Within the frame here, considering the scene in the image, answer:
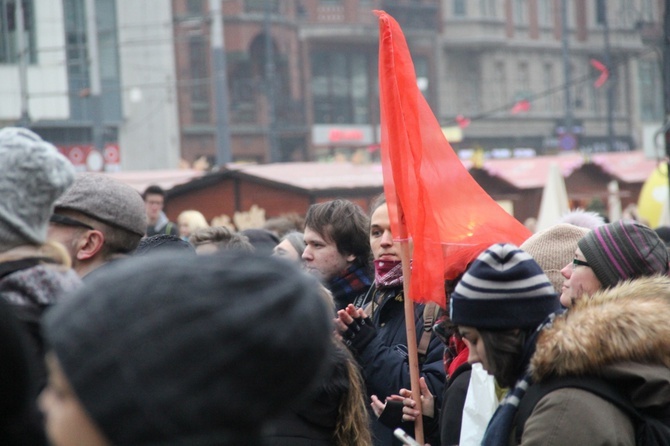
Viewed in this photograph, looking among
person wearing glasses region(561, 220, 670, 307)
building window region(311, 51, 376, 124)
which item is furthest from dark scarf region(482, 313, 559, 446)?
building window region(311, 51, 376, 124)

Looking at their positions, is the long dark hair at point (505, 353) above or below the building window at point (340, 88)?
below

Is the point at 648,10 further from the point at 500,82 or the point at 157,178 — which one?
the point at 157,178

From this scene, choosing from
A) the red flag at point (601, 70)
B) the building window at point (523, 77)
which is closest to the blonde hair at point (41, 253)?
the red flag at point (601, 70)

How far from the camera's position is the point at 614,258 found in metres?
3.23

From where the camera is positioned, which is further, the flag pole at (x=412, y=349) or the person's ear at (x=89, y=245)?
→ the flag pole at (x=412, y=349)

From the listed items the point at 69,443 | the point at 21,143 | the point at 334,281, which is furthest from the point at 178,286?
the point at 334,281

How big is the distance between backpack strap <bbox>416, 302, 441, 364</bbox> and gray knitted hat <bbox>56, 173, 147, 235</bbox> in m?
1.30

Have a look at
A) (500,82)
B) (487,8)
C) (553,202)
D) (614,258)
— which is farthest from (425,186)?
(487,8)

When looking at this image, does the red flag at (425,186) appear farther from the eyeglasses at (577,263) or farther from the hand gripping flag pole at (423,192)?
the eyeglasses at (577,263)

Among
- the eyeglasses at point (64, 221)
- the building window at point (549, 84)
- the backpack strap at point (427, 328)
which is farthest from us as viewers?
the building window at point (549, 84)

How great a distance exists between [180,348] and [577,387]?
1379mm

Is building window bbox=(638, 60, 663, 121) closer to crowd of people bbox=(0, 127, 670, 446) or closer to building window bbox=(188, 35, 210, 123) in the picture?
building window bbox=(188, 35, 210, 123)

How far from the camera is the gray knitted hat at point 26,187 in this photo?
197 centimetres

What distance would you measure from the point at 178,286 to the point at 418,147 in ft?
8.42
